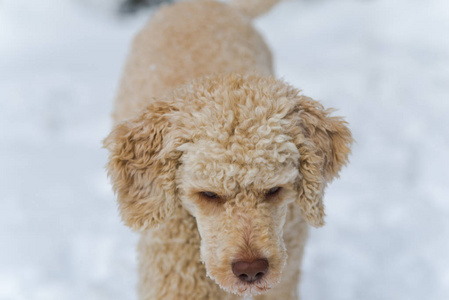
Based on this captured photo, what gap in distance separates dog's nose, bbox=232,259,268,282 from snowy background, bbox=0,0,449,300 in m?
1.46

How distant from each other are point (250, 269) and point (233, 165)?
0.41 m

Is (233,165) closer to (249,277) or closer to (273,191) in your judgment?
(273,191)

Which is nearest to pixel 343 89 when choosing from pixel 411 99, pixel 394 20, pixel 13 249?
pixel 411 99

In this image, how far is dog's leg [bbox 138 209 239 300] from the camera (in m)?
2.31

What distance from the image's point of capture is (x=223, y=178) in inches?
Answer: 73.7

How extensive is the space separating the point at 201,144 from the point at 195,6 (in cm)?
187

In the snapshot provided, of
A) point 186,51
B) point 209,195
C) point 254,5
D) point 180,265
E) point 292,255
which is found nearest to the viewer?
point 209,195

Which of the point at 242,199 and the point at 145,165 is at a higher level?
the point at 145,165

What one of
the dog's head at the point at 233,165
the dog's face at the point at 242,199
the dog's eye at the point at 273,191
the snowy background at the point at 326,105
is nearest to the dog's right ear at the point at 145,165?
the dog's head at the point at 233,165

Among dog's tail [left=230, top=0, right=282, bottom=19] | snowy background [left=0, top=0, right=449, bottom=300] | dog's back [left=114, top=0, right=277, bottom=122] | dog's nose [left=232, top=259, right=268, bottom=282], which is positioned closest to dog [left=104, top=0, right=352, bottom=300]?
dog's nose [left=232, top=259, right=268, bottom=282]

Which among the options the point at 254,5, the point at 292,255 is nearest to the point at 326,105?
the point at 254,5

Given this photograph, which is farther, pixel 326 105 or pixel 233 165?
pixel 326 105

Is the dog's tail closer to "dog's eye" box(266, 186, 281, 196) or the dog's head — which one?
the dog's head

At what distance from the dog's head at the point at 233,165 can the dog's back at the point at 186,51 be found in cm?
64
